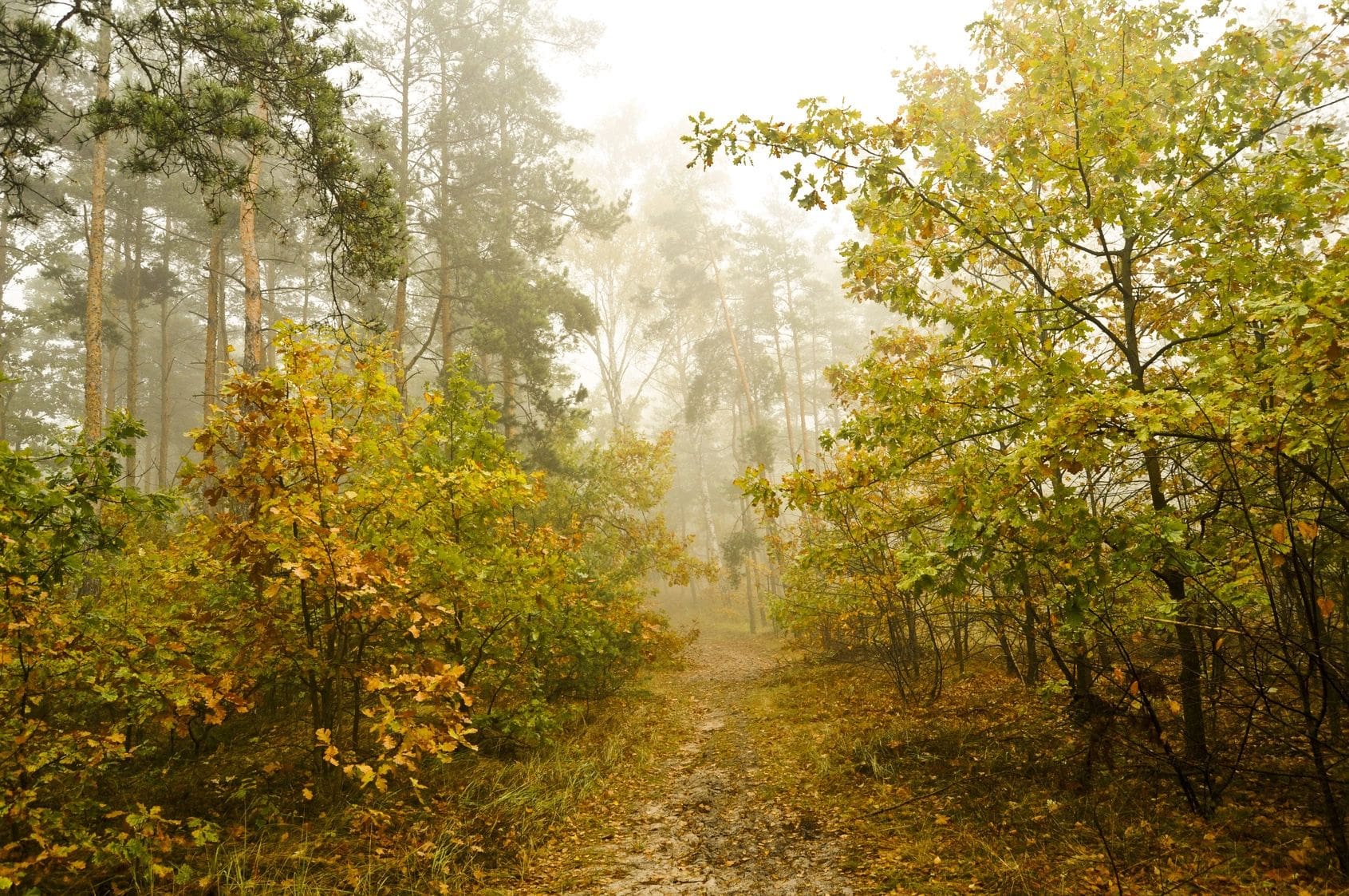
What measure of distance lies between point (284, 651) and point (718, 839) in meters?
3.63

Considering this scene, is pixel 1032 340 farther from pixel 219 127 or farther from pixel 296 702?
pixel 296 702

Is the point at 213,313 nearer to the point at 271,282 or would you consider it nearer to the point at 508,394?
the point at 508,394

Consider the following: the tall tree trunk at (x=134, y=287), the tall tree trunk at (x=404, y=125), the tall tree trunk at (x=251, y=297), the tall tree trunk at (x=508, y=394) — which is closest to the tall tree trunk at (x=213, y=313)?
the tall tree trunk at (x=134, y=287)

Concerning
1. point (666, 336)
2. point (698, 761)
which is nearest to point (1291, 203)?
point (698, 761)

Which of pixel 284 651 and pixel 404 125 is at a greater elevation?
pixel 404 125

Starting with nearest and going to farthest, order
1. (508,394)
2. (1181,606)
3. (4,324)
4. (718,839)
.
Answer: (1181,606) < (718,839) < (508,394) < (4,324)

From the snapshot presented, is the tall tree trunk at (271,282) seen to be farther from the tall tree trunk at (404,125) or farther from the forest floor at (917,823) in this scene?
the forest floor at (917,823)

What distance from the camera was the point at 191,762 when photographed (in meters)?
5.13

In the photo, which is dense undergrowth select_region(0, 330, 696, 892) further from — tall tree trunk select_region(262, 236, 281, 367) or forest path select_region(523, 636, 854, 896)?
tall tree trunk select_region(262, 236, 281, 367)

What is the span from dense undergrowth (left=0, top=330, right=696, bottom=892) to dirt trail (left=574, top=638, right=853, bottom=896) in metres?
0.86

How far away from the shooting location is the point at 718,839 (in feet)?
16.6

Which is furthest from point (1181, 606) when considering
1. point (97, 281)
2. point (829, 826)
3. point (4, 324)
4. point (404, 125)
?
point (4, 324)

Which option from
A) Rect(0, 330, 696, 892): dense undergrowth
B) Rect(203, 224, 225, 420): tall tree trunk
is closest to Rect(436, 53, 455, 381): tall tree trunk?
Rect(203, 224, 225, 420): tall tree trunk

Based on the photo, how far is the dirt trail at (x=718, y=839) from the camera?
4301 millimetres
